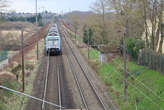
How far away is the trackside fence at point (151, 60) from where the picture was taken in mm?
17875

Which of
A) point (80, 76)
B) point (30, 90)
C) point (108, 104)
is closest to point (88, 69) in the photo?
point (80, 76)

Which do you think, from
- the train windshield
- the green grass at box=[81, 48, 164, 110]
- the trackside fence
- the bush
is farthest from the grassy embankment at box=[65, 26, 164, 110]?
the train windshield

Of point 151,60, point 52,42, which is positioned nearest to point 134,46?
point 151,60

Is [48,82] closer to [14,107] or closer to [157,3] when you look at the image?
[14,107]

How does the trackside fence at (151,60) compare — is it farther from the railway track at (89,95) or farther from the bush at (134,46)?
the railway track at (89,95)

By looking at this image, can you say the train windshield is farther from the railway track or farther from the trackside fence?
the trackside fence

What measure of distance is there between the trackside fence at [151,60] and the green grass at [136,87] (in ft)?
1.32

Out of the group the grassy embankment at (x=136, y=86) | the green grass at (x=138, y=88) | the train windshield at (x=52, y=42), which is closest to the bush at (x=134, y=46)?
the grassy embankment at (x=136, y=86)

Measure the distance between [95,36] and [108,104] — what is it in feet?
66.8

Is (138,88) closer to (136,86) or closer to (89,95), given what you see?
(136,86)

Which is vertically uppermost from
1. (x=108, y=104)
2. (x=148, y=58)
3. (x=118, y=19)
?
(x=118, y=19)

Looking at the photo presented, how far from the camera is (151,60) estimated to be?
A: 64.9 ft

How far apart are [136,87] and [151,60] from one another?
3.52 m

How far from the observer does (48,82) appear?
68.8ft
